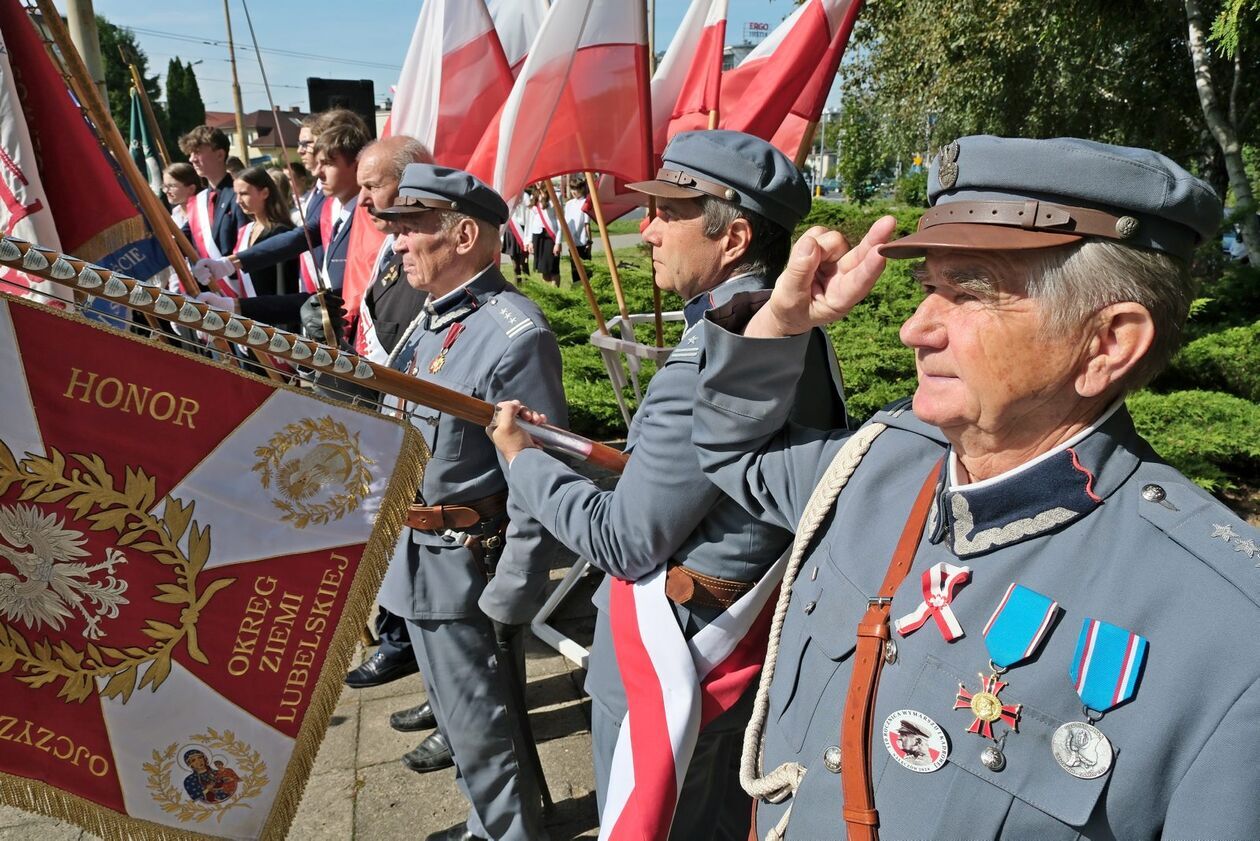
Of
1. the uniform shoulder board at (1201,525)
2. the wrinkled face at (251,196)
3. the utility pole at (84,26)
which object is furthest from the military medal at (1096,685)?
the utility pole at (84,26)

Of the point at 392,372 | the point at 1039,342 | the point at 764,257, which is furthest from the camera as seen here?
the point at 764,257

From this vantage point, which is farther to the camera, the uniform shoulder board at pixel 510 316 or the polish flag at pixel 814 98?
the polish flag at pixel 814 98

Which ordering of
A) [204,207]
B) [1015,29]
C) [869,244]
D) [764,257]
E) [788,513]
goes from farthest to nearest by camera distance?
[1015,29] < [204,207] < [764,257] < [788,513] < [869,244]

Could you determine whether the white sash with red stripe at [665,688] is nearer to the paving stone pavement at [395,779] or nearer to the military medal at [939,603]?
the military medal at [939,603]

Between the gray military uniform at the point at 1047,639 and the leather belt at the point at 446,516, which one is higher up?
the gray military uniform at the point at 1047,639

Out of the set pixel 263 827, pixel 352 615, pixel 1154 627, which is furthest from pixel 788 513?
pixel 263 827

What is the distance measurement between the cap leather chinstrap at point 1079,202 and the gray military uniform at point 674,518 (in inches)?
27.5

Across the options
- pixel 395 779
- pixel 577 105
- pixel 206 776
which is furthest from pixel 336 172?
pixel 206 776

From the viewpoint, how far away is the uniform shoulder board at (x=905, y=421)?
4.86ft

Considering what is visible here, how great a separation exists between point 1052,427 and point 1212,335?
24.1 feet

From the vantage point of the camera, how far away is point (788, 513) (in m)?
1.65

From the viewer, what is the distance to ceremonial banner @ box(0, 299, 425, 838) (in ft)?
5.90

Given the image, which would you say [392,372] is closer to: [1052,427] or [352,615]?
[352,615]

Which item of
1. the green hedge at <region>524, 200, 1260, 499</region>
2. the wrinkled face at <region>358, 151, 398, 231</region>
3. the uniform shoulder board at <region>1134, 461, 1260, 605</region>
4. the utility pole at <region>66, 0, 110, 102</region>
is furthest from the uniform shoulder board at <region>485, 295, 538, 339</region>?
the utility pole at <region>66, 0, 110, 102</region>
